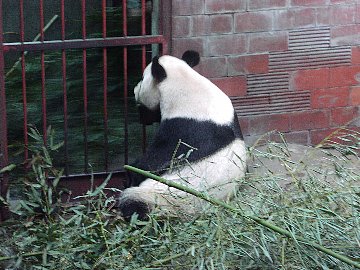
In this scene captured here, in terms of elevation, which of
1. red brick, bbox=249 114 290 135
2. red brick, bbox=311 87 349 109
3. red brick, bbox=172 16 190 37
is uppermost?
red brick, bbox=172 16 190 37

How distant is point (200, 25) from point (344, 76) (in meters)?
1.13

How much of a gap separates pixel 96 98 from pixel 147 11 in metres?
0.64

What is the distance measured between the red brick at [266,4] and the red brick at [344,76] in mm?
592

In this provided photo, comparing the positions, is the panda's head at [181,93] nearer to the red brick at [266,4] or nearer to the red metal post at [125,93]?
the red metal post at [125,93]

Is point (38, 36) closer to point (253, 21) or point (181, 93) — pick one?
point (181, 93)

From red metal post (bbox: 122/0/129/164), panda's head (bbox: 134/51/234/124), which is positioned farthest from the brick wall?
panda's head (bbox: 134/51/234/124)

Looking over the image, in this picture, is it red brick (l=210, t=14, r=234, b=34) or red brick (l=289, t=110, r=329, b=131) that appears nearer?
red brick (l=210, t=14, r=234, b=34)

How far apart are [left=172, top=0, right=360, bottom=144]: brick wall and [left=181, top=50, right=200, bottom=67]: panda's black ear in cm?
43

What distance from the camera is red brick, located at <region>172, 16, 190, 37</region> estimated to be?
19.7 ft

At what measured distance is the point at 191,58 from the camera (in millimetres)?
5598

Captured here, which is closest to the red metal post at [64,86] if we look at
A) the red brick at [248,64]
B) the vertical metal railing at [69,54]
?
the vertical metal railing at [69,54]

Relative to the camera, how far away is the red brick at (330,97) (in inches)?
255

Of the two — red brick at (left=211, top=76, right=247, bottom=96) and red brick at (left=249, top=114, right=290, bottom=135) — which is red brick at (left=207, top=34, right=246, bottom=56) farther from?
red brick at (left=249, top=114, right=290, bottom=135)

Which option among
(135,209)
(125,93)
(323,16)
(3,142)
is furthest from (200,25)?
(135,209)
